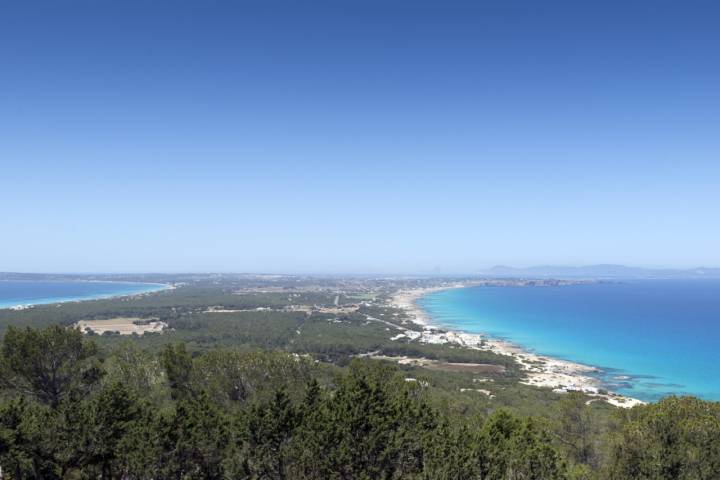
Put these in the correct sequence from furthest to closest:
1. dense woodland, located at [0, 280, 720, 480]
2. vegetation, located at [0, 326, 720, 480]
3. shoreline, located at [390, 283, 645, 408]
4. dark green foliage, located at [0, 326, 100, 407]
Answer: shoreline, located at [390, 283, 645, 408] → dark green foliage, located at [0, 326, 100, 407] → dense woodland, located at [0, 280, 720, 480] → vegetation, located at [0, 326, 720, 480]

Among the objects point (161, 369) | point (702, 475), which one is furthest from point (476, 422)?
point (161, 369)

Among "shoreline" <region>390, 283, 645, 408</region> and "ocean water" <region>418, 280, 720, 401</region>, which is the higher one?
"shoreline" <region>390, 283, 645, 408</region>

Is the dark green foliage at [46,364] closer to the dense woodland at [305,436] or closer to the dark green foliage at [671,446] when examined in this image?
the dense woodland at [305,436]

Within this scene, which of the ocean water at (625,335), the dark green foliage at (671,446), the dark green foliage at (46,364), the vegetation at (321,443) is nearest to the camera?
the vegetation at (321,443)

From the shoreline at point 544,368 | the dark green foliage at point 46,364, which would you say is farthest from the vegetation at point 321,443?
the shoreline at point 544,368

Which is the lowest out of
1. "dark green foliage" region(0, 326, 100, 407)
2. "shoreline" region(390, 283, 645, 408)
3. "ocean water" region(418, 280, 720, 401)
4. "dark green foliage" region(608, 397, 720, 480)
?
"ocean water" region(418, 280, 720, 401)

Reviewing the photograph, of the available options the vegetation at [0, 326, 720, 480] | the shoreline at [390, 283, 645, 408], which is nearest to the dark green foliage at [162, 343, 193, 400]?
the vegetation at [0, 326, 720, 480]

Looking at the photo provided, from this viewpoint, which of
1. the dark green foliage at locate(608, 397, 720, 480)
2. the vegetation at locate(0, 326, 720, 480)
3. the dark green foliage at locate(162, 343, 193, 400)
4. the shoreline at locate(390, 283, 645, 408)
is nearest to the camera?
the vegetation at locate(0, 326, 720, 480)

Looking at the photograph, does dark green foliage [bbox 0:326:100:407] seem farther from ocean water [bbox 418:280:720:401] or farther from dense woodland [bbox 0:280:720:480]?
ocean water [bbox 418:280:720:401]
